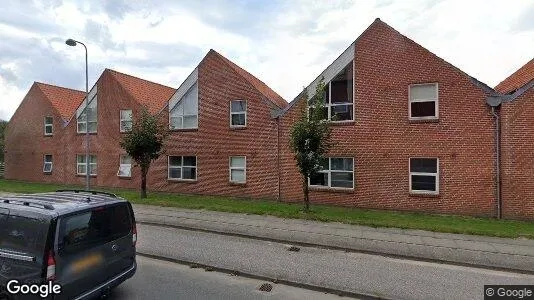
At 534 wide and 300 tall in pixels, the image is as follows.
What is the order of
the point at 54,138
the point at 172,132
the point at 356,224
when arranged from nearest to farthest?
the point at 356,224 < the point at 172,132 < the point at 54,138

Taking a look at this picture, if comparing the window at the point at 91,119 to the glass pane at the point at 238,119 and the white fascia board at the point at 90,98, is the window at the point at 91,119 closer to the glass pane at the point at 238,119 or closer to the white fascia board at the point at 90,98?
the white fascia board at the point at 90,98

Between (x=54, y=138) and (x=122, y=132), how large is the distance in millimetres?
6458

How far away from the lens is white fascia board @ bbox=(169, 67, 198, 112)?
58.2 feet

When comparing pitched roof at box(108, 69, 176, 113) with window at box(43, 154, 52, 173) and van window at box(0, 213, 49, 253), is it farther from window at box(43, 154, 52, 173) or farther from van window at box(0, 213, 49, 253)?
van window at box(0, 213, 49, 253)

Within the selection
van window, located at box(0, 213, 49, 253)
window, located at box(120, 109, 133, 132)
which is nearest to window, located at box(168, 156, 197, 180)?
window, located at box(120, 109, 133, 132)

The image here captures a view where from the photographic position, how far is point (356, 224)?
10391 mm

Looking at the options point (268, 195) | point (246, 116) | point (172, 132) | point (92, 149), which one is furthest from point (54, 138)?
point (268, 195)

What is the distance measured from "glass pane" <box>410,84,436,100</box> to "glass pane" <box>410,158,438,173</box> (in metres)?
2.42

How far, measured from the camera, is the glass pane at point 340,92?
14.5 metres

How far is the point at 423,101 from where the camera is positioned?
13.3 metres

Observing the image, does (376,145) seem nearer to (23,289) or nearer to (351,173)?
(351,173)

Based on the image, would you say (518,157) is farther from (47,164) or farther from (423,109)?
(47,164)

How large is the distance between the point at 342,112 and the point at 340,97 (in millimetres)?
683

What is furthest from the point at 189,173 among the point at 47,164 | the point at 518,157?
the point at 518,157
